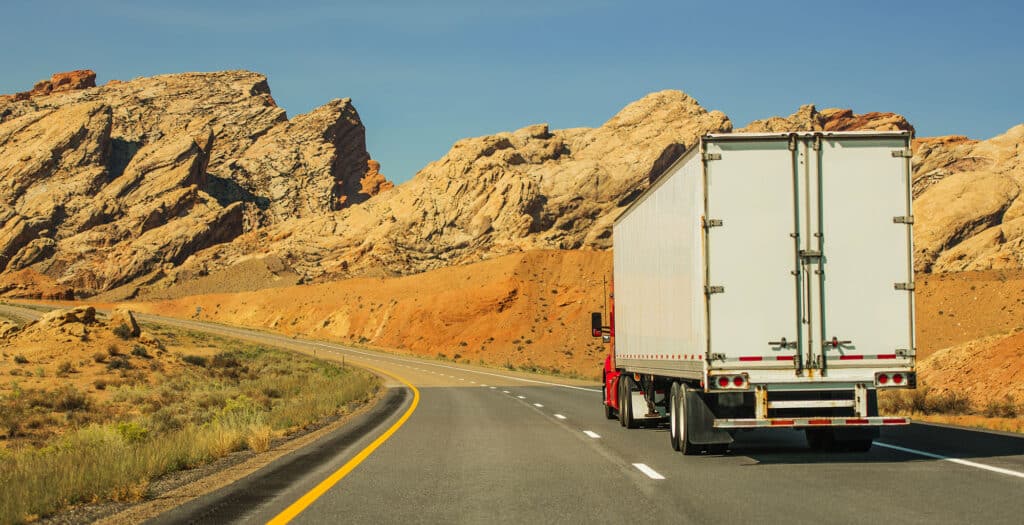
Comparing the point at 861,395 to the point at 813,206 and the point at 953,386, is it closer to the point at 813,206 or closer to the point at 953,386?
the point at 813,206

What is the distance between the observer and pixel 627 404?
63.2 ft

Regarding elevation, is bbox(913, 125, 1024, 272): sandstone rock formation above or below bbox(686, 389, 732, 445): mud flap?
above

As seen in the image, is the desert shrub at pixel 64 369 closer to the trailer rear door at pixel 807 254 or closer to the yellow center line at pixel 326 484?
the yellow center line at pixel 326 484

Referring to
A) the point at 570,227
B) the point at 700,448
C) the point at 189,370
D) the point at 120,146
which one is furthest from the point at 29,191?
the point at 700,448

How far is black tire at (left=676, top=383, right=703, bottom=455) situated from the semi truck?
929 mm

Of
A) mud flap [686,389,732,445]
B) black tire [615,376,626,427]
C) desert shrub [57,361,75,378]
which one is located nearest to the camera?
mud flap [686,389,732,445]

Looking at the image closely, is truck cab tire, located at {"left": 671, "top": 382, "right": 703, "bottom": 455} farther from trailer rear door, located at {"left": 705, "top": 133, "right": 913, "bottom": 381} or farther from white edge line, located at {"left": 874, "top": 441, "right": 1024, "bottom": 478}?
white edge line, located at {"left": 874, "top": 441, "right": 1024, "bottom": 478}

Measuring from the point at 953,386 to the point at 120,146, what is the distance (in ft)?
465

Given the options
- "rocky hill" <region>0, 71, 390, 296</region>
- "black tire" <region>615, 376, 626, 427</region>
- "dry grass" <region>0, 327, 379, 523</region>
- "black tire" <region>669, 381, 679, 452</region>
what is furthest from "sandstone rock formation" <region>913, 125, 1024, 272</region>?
"rocky hill" <region>0, 71, 390, 296</region>

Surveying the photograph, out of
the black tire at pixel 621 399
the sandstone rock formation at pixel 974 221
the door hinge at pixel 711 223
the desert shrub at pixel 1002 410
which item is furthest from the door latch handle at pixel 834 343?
the sandstone rock formation at pixel 974 221

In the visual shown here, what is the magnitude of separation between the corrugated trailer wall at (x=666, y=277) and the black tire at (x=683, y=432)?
0.26m

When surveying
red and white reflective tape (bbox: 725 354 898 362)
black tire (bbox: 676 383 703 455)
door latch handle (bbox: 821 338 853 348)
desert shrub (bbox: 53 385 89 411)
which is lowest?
desert shrub (bbox: 53 385 89 411)

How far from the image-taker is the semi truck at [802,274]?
12.2 m

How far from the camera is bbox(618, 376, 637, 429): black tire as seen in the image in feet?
62.4
